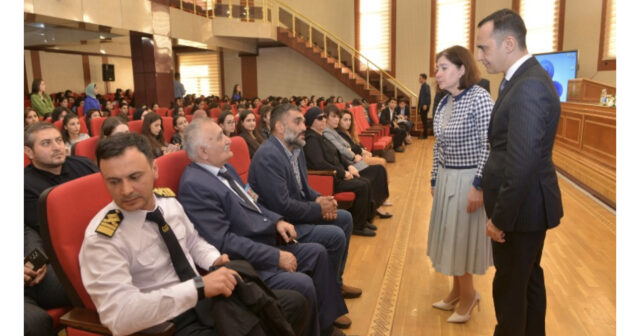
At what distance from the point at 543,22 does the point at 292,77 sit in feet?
23.4

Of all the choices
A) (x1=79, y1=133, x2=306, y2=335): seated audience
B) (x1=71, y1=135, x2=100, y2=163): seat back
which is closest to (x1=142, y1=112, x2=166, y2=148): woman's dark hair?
(x1=71, y1=135, x2=100, y2=163): seat back

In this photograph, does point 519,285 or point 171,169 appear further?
point 171,169

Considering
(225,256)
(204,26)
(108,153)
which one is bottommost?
(225,256)

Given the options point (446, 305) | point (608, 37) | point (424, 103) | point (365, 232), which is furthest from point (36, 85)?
point (608, 37)

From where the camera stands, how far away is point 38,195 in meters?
2.13

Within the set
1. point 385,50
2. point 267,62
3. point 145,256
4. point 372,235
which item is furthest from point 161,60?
point 145,256

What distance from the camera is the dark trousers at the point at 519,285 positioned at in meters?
1.65

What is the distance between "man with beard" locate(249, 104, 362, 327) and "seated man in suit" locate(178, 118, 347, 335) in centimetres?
18

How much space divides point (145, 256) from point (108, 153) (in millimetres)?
381

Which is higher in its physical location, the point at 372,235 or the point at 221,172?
the point at 221,172

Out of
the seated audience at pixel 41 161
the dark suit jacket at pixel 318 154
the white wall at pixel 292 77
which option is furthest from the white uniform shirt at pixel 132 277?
the white wall at pixel 292 77

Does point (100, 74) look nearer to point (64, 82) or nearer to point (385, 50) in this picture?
point (64, 82)

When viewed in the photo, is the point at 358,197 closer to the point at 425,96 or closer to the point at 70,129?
the point at 70,129

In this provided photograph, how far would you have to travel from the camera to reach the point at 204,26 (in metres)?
10.4
